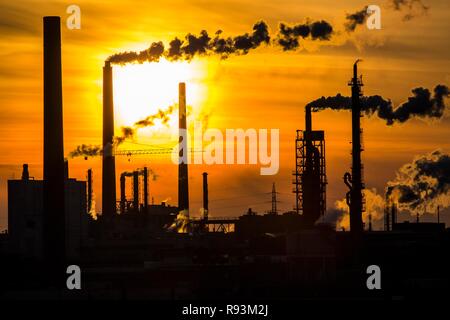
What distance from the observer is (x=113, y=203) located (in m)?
105

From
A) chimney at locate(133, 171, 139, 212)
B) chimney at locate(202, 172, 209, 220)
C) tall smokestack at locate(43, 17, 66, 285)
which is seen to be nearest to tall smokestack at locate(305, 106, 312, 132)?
tall smokestack at locate(43, 17, 66, 285)

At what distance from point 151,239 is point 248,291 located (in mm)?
38638

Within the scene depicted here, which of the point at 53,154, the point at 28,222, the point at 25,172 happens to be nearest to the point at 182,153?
the point at 25,172

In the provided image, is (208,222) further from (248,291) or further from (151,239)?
(248,291)

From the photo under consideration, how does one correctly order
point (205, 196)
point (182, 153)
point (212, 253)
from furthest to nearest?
point (205, 196), point (182, 153), point (212, 253)

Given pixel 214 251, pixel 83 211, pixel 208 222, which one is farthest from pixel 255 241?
pixel 208 222

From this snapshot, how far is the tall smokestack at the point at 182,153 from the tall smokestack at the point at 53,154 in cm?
4152

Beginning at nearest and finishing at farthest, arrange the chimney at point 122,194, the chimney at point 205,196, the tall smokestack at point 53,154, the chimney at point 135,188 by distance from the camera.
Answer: the tall smokestack at point 53,154
the chimney at point 205,196
the chimney at point 135,188
the chimney at point 122,194

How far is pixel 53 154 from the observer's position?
68.8 meters

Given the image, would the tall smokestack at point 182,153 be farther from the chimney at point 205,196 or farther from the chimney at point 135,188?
the chimney at point 135,188

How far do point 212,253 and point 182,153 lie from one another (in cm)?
3967

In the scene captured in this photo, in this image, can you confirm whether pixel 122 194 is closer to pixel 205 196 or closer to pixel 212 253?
pixel 205 196

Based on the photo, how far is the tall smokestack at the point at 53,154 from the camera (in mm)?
68812

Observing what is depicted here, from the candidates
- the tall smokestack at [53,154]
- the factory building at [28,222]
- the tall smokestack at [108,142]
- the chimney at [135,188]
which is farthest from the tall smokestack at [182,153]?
the tall smokestack at [53,154]
